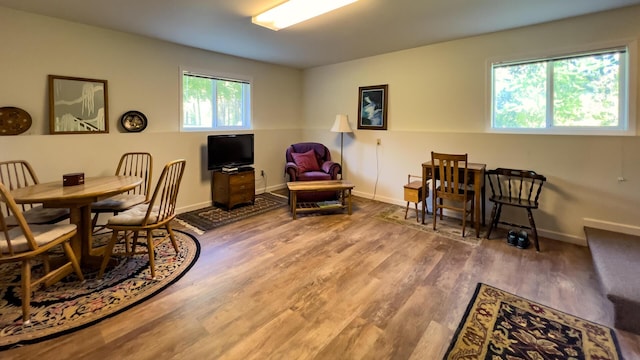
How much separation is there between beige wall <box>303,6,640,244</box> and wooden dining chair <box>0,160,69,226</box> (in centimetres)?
418

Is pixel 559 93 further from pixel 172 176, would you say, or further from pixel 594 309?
pixel 172 176

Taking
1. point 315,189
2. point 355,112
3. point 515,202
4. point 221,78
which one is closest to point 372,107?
point 355,112

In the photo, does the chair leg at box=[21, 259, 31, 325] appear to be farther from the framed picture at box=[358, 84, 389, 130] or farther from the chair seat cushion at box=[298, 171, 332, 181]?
the framed picture at box=[358, 84, 389, 130]

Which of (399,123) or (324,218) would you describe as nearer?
(324,218)

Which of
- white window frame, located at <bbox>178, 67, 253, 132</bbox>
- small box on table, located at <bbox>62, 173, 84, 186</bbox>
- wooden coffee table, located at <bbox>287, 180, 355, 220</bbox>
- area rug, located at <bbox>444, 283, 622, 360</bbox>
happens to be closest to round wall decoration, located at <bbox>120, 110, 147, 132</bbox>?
white window frame, located at <bbox>178, 67, 253, 132</bbox>

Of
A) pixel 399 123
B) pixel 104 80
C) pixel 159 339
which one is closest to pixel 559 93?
pixel 399 123

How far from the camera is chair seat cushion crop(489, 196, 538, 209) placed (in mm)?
3229

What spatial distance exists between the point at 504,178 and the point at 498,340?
2475mm

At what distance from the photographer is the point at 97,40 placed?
358cm

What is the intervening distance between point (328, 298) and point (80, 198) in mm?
2046

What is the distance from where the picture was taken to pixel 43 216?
2.67 meters

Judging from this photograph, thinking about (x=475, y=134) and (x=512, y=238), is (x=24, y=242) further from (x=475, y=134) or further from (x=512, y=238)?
(x=475, y=134)

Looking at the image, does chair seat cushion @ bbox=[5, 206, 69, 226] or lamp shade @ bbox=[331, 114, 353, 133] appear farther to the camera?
lamp shade @ bbox=[331, 114, 353, 133]

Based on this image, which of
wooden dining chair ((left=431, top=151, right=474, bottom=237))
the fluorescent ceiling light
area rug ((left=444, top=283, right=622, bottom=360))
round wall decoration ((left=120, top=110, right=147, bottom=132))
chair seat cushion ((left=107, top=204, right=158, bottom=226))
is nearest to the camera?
area rug ((left=444, top=283, right=622, bottom=360))
